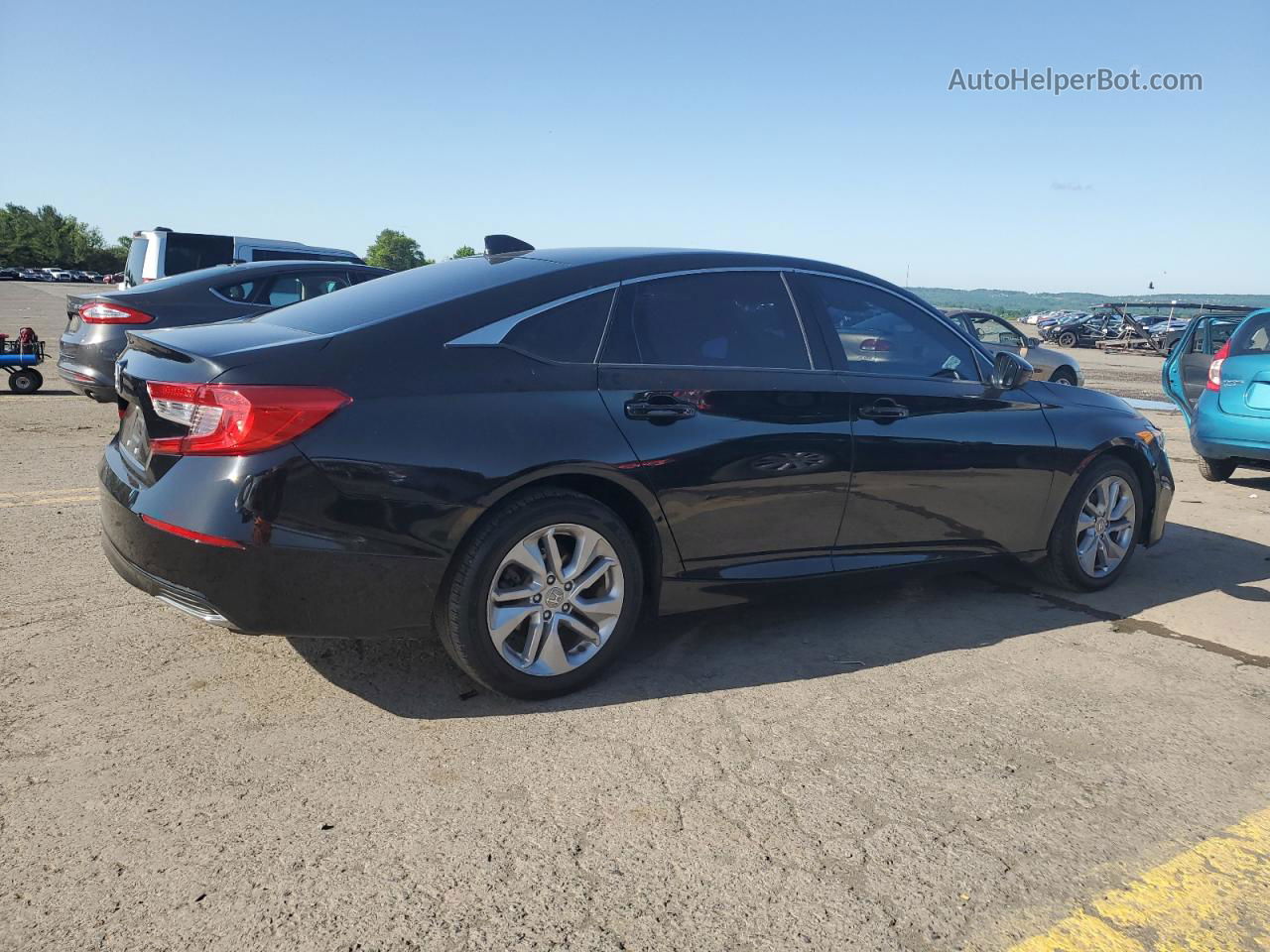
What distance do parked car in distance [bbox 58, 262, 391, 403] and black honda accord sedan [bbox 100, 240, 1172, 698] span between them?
17.2 feet

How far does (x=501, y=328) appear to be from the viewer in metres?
3.46

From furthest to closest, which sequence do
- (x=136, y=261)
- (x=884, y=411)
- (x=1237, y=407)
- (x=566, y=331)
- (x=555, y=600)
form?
1. (x=136, y=261)
2. (x=1237, y=407)
3. (x=884, y=411)
4. (x=566, y=331)
5. (x=555, y=600)

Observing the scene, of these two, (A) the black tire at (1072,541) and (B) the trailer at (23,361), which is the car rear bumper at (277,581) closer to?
(A) the black tire at (1072,541)

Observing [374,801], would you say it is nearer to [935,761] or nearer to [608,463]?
[608,463]

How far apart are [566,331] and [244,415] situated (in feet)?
3.71

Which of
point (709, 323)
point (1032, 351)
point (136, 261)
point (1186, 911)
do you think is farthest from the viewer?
point (1032, 351)

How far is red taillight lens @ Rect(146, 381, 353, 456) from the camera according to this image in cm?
299

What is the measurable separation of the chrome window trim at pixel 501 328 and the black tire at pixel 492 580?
1.76ft

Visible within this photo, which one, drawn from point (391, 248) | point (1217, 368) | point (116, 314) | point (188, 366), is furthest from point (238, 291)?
point (391, 248)

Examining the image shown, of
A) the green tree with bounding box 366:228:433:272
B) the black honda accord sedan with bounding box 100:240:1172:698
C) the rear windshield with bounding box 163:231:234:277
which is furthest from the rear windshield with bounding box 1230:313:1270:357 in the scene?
the green tree with bounding box 366:228:433:272

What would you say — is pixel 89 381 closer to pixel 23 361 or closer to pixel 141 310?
pixel 141 310

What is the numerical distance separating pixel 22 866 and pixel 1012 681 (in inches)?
127

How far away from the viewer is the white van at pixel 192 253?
1155 centimetres

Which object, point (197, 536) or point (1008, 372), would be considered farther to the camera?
point (1008, 372)
